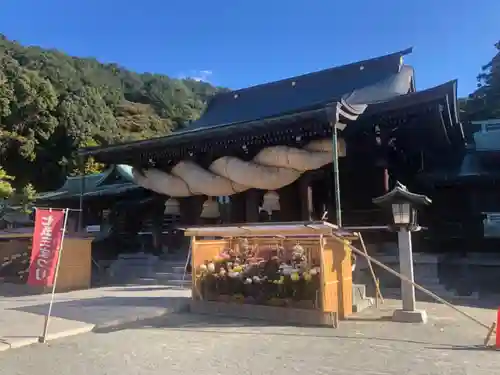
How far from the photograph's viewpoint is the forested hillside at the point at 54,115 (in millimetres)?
36156

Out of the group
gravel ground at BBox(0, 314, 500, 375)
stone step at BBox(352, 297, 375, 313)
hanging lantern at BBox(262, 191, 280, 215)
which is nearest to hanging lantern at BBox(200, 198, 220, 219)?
hanging lantern at BBox(262, 191, 280, 215)

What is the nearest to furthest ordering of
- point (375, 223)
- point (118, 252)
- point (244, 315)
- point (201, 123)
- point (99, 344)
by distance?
point (99, 344)
point (244, 315)
point (375, 223)
point (118, 252)
point (201, 123)

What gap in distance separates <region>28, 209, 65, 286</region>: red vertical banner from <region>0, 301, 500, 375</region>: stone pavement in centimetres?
136

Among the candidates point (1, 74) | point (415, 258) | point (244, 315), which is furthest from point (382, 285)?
point (1, 74)

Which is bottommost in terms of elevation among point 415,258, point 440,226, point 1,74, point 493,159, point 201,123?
point 415,258

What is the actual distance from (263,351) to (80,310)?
4.55 meters

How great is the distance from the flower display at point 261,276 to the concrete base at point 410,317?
139 cm

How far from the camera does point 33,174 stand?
127 feet

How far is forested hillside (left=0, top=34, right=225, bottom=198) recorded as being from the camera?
119 feet

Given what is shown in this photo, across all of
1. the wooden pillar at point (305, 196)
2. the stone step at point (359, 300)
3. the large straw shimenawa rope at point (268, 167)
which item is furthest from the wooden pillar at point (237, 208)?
the stone step at point (359, 300)

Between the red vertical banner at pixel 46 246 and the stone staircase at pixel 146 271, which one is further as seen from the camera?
the stone staircase at pixel 146 271

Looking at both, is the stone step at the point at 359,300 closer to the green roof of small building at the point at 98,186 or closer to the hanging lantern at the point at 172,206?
the hanging lantern at the point at 172,206

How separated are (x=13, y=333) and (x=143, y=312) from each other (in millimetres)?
2242

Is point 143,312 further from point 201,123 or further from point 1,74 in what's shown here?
point 1,74
